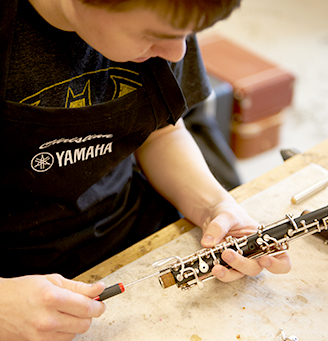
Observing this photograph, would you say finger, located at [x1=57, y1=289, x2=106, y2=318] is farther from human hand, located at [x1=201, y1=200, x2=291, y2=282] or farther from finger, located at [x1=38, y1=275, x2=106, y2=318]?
human hand, located at [x1=201, y1=200, x2=291, y2=282]

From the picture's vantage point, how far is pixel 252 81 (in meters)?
1.80

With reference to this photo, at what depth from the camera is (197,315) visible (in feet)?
2.08

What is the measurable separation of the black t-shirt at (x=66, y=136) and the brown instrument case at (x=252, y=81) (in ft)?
3.35

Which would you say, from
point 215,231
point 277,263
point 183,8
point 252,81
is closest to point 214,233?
point 215,231

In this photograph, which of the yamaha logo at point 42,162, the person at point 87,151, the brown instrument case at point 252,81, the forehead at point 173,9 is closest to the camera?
the forehead at point 173,9

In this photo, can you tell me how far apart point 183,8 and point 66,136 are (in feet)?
1.03

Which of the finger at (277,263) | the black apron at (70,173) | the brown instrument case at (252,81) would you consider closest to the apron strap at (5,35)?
the black apron at (70,173)

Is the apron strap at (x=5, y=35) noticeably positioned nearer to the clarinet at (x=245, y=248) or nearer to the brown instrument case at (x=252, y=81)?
the clarinet at (x=245, y=248)

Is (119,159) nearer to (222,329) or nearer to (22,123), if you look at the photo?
(22,123)

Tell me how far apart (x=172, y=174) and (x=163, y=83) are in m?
0.21

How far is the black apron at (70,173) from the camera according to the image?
0.66 metres

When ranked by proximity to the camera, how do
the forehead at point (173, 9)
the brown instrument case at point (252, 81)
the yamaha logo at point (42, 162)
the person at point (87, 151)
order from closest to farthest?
the forehead at point (173, 9) → the person at point (87, 151) → the yamaha logo at point (42, 162) → the brown instrument case at point (252, 81)

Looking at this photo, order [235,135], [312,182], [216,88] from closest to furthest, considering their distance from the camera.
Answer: [312,182] < [216,88] < [235,135]

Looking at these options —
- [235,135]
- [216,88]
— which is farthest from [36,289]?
[235,135]
